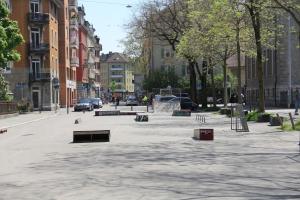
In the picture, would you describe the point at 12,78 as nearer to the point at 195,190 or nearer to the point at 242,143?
the point at 242,143

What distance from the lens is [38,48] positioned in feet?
257

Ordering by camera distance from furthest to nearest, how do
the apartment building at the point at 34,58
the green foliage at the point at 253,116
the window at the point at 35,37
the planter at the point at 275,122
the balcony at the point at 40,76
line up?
1. the window at the point at 35,37
2. the balcony at the point at 40,76
3. the apartment building at the point at 34,58
4. the green foliage at the point at 253,116
5. the planter at the point at 275,122

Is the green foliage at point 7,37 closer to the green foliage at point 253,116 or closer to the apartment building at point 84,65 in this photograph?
the green foliage at point 253,116

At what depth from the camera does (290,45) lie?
61.5 metres

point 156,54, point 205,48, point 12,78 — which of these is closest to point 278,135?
point 205,48

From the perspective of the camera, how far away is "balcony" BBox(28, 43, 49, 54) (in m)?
78.2

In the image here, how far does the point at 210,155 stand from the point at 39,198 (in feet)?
26.1

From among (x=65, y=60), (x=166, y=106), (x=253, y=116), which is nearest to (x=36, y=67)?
(x=65, y=60)

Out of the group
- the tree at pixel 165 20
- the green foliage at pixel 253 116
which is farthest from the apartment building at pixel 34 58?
the green foliage at pixel 253 116

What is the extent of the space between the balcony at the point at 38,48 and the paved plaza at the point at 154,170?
55.6m

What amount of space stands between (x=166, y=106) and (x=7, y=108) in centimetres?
1490

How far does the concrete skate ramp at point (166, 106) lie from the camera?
197ft

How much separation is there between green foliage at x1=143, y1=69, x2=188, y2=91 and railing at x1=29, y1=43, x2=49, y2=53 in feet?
73.5

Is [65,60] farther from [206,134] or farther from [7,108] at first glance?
[206,134]
